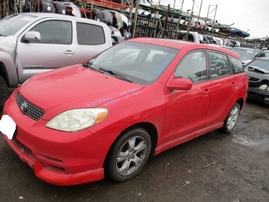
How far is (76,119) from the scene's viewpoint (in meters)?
2.30

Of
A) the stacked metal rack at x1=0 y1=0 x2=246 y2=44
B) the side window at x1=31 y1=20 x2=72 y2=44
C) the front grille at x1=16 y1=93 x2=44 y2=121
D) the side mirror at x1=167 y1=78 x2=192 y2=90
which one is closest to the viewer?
the front grille at x1=16 y1=93 x2=44 y2=121

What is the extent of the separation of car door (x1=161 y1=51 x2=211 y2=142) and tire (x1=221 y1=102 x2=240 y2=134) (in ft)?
3.35

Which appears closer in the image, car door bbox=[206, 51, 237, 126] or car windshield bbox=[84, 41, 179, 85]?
car windshield bbox=[84, 41, 179, 85]

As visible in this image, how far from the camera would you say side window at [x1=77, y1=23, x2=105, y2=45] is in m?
5.29

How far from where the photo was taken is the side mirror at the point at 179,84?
2.88 meters

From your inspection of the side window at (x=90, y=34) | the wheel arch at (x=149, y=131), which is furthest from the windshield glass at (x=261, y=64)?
the wheel arch at (x=149, y=131)


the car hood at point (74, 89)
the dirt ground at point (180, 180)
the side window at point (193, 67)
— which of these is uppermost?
the side window at point (193, 67)

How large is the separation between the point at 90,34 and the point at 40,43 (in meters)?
1.23

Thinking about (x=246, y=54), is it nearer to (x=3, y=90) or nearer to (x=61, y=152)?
(x=3, y=90)

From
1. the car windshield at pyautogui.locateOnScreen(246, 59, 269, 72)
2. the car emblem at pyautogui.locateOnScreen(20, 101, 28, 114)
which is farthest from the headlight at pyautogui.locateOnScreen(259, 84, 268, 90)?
the car emblem at pyautogui.locateOnScreen(20, 101, 28, 114)

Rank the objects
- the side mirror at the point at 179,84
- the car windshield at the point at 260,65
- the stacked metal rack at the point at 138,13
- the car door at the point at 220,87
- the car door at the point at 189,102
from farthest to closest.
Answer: the stacked metal rack at the point at 138,13 < the car windshield at the point at 260,65 < the car door at the point at 220,87 < the car door at the point at 189,102 < the side mirror at the point at 179,84

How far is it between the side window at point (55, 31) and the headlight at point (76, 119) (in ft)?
9.53

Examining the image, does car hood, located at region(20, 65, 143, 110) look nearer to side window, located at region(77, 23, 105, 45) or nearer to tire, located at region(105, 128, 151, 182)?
tire, located at region(105, 128, 151, 182)

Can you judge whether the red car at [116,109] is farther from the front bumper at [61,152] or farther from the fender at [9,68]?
the fender at [9,68]
